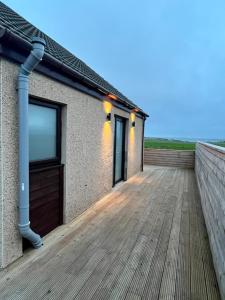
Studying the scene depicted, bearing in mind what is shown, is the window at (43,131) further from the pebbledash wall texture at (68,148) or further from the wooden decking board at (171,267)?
the wooden decking board at (171,267)

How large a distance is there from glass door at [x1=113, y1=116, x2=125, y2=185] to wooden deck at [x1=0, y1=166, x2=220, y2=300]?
251cm

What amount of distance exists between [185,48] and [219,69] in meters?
33.8

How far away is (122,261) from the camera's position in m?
2.92

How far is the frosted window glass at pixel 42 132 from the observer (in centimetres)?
316

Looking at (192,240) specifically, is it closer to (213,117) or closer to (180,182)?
(180,182)

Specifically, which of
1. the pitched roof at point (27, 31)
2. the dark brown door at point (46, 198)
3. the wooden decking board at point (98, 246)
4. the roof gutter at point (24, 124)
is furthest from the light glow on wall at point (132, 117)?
the roof gutter at point (24, 124)

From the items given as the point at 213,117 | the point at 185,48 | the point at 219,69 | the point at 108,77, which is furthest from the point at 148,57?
the point at 213,117

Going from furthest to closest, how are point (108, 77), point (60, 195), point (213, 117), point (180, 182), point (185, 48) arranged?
point (213, 117)
point (108, 77)
point (185, 48)
point (180, 182)
point (60, 195)

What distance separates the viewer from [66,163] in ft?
12.8

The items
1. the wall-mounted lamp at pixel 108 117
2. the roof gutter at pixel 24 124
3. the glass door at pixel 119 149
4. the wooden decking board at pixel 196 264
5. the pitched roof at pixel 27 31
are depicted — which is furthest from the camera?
the glass door at pixel 119 149

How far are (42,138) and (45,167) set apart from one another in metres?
0.43

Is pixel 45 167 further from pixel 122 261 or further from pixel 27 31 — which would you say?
pixel 27 31

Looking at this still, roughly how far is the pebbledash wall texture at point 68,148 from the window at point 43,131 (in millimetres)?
155

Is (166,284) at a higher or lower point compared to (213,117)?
lower
